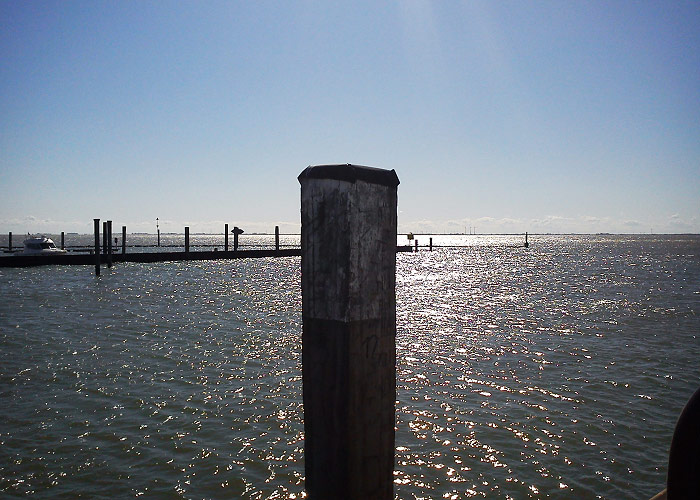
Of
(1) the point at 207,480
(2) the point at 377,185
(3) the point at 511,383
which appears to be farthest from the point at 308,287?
(3) the point at 511,383

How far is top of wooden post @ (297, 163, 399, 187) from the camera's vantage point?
176 centimetres

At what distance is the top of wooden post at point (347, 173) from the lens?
176cm

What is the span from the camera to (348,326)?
179cm

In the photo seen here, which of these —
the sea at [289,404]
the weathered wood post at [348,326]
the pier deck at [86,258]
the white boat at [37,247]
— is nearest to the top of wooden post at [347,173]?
the weathered wood post at [348,326]

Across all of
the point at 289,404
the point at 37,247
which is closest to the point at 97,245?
the point at 37,247

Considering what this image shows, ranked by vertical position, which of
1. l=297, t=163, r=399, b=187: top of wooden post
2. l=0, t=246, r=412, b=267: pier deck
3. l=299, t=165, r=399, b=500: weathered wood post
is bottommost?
l=0, t=246, r=412, b=267: pier deck

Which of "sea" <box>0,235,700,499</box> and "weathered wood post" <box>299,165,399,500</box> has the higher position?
"weathered wood post" <box>299,165,399,500</box>

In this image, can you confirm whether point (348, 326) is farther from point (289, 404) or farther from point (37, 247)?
point (37, 247)

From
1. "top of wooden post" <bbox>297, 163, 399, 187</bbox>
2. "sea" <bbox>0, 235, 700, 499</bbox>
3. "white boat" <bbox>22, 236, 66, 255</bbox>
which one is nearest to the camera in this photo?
"top of wooden post" <bbox>297, 163, 399, 187</bbox>

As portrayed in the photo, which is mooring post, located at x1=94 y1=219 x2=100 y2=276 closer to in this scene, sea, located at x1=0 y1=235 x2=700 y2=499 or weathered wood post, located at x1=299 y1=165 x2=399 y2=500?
sea, located at x1=0 y1=235 x2=700 y2=499

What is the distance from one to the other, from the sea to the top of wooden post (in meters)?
4.01

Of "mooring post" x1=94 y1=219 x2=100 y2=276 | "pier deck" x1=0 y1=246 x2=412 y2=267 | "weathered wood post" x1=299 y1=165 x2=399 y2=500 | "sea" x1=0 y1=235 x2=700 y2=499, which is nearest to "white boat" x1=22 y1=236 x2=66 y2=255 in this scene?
"pier deck" x1=0 y1=246 x2=412 y2=267

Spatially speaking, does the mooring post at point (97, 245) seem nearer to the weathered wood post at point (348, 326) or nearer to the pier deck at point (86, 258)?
the pier deck at point (86, 258)

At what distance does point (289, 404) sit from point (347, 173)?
20.1ft
